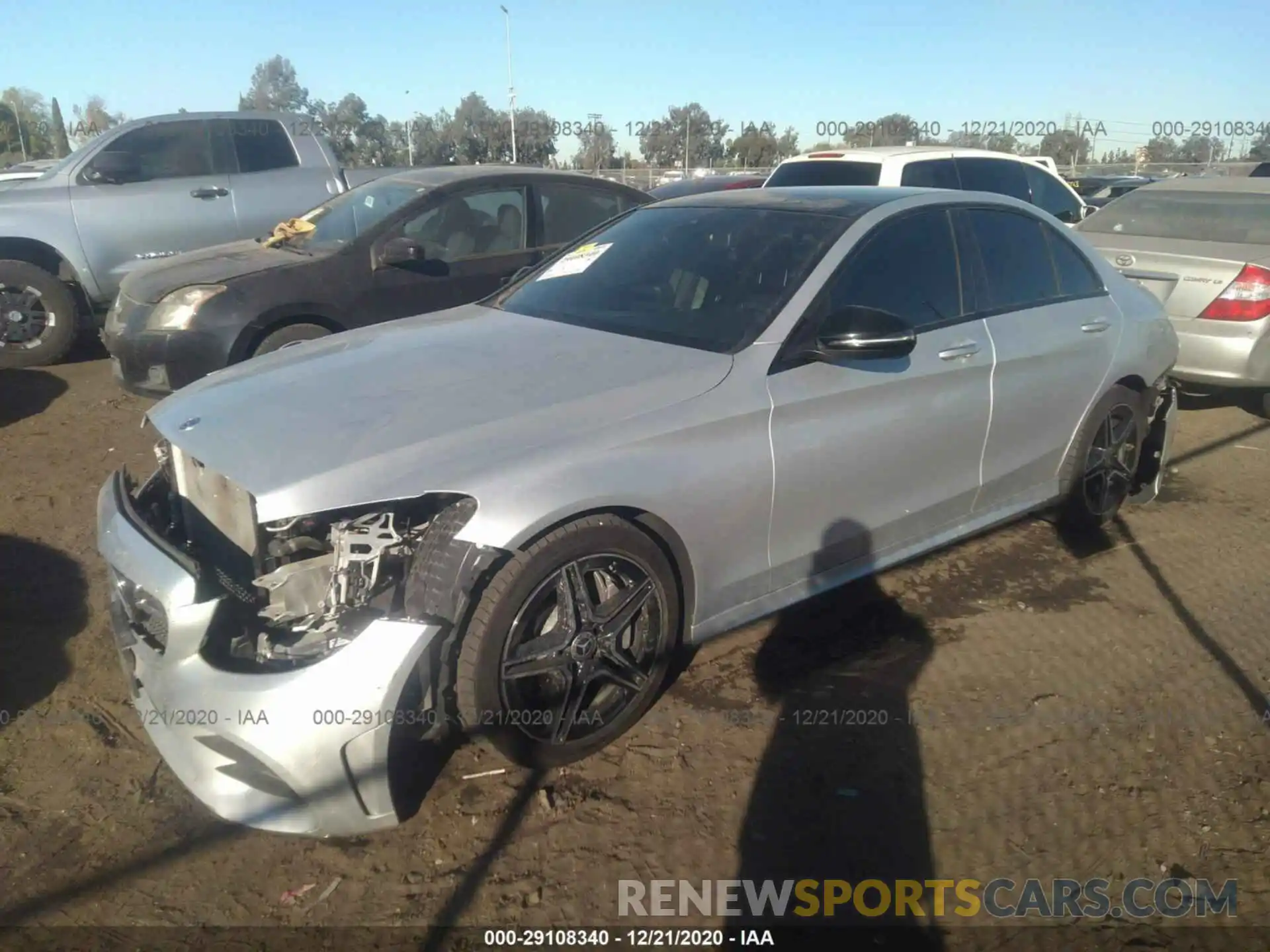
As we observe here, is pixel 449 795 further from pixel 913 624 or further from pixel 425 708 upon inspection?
pixel 913 624

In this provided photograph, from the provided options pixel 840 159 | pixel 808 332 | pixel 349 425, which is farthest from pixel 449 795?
pixel 840 159

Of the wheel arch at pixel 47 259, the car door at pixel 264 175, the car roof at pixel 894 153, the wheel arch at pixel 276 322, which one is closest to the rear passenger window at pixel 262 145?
the car door at pixel 264 175

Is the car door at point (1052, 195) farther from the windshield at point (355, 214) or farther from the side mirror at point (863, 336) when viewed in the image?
the side mirror at point (863, 336)

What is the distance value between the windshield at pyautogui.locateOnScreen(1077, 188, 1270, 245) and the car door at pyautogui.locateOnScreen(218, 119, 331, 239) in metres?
6.78

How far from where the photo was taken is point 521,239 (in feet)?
21.8

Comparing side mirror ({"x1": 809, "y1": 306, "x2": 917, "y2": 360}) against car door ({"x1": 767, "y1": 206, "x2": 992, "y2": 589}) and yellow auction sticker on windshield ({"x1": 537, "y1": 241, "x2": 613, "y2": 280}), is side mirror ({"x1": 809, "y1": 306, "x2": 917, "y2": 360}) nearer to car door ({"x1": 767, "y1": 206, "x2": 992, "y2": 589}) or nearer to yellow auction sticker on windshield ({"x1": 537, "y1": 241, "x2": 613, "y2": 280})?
car door ({"x1": 767, "y1": 206, "x2": 992, "y2": 589})

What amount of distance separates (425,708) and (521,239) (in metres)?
4.67

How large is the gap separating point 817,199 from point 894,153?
4960 mm

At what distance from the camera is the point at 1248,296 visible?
249 inches

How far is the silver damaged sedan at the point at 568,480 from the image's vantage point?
2.53m

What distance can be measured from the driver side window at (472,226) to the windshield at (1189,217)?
4650 millimetres

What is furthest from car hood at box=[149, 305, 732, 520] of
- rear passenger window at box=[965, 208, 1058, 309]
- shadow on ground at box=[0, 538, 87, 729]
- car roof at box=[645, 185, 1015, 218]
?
rear passenger window at box=[965, 208, 1058, 309]

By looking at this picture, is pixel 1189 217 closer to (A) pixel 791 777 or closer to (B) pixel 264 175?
(A) pixel 791 777

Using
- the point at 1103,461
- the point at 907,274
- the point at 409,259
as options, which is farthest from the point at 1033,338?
the point at 409,259
